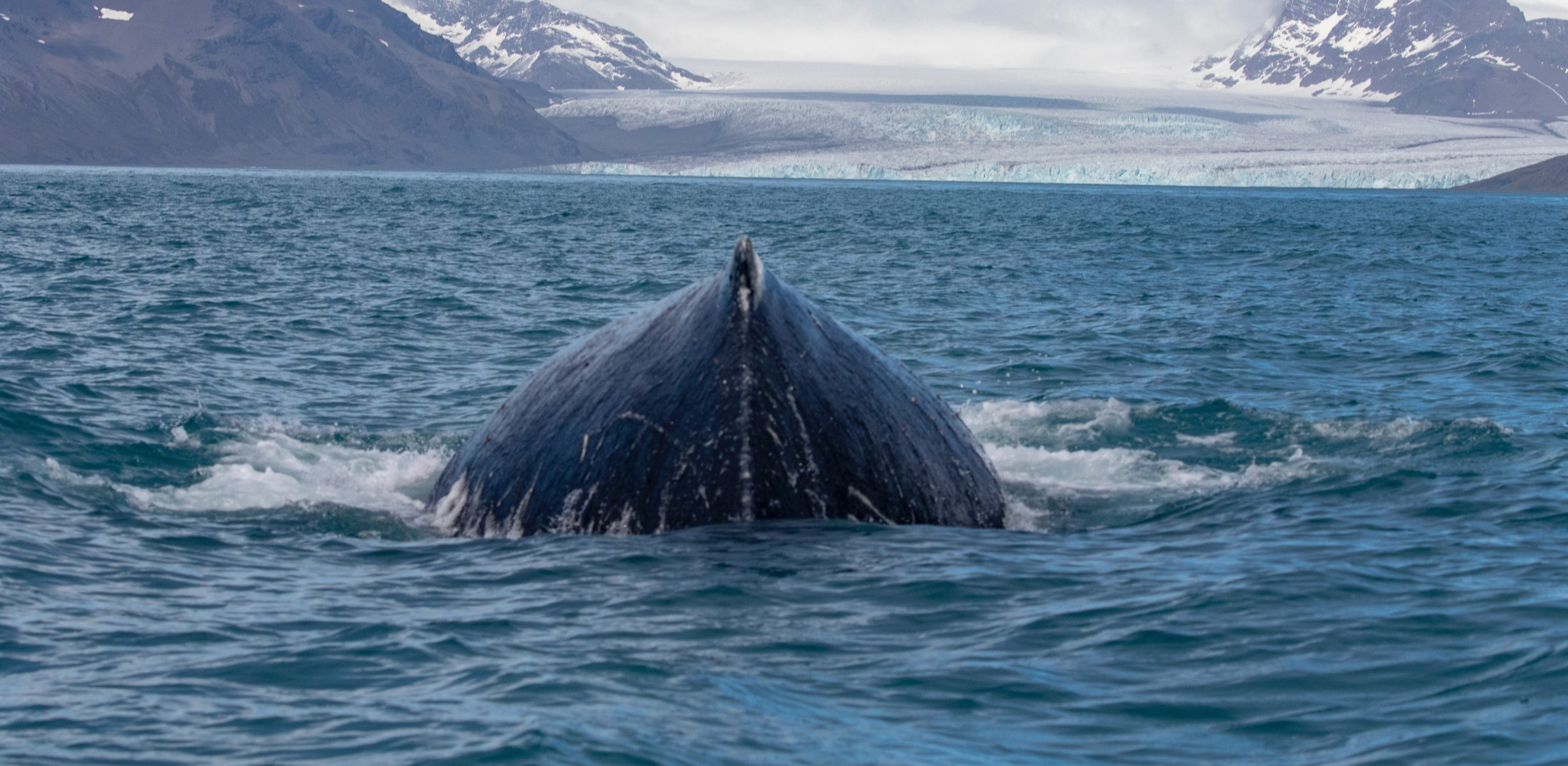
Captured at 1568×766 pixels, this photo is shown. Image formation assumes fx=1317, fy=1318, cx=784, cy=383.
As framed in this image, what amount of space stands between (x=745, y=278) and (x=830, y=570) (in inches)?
59.6

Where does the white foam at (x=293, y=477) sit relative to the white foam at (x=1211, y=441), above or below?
above

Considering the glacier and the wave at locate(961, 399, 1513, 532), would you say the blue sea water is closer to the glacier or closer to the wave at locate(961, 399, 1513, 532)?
the wave at locate(961, 399, 1513, 532)

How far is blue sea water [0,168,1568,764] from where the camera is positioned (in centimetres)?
488

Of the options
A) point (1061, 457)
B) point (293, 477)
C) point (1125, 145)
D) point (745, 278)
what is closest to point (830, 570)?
point (745, 278)

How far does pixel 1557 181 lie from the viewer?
5930 inches

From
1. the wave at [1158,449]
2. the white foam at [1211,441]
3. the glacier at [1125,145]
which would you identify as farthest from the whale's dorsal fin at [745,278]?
the glacier at [1125,145]

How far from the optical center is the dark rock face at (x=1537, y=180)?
14950cm

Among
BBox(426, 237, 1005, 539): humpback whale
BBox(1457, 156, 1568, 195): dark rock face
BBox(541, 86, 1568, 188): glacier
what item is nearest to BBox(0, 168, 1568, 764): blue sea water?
BBox(426, 237, 1005, 539): humpback whale

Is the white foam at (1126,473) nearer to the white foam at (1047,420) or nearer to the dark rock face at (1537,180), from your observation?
the white foam at (1047,420)

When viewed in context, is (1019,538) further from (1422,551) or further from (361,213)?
(361,213)

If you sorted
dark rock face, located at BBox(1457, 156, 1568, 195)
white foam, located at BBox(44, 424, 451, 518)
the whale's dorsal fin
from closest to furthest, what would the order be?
the whale's dorsal fin, white foam, located at BBox(44, 424, 451, 518), dark rock face, located at BBox(1457, 156, 1568, 195)

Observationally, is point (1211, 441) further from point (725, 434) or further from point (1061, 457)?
point (725, 434)

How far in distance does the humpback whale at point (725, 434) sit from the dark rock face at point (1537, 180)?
6352 inches

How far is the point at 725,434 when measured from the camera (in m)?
6.25
